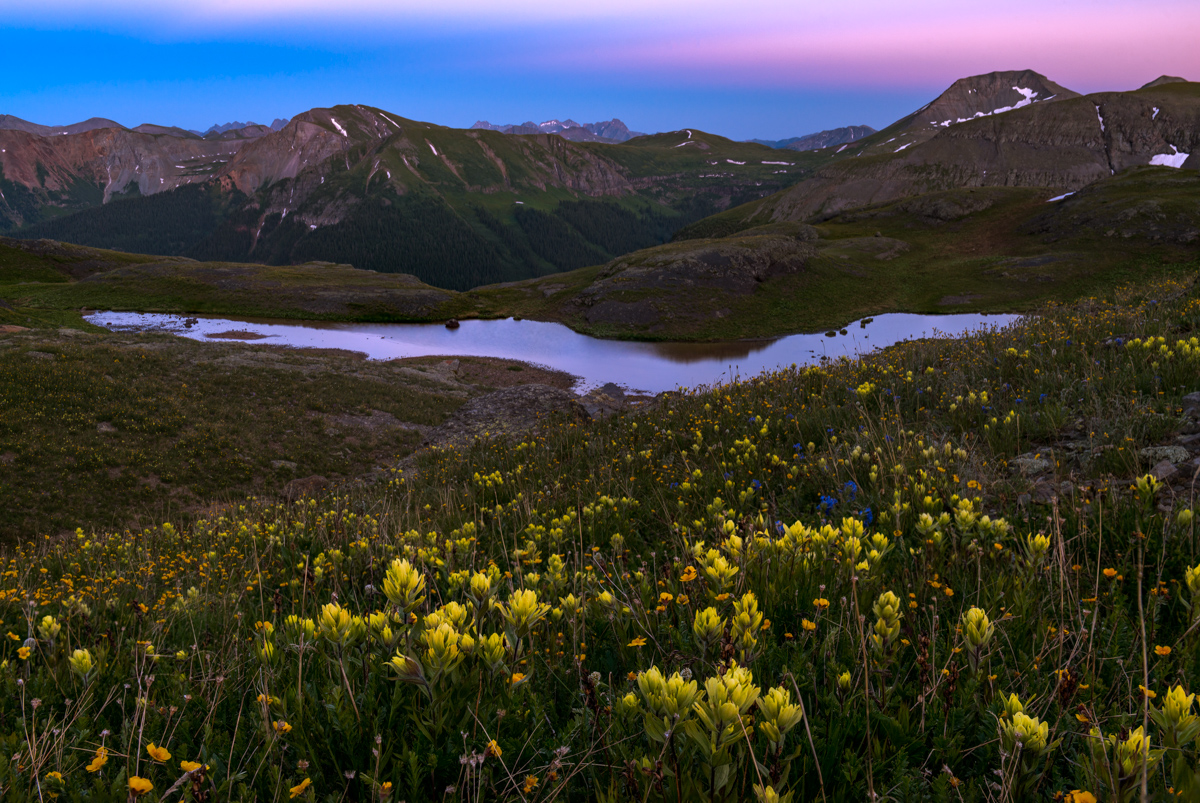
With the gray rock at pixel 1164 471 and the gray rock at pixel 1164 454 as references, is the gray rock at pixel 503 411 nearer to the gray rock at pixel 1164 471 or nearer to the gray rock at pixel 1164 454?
the gray rock at pixel 1164 454

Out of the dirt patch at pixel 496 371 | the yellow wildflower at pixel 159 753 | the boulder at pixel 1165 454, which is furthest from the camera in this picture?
the dirt patch at pixel 496 371

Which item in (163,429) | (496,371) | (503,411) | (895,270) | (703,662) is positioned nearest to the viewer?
(703,662)

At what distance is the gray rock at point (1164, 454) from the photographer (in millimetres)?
5035

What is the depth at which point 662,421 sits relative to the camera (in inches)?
464

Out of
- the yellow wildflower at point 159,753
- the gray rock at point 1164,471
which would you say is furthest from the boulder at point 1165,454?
the yellow wildflower at point 159,753

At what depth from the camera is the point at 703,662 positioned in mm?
2359

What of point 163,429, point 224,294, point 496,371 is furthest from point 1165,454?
point 224,294

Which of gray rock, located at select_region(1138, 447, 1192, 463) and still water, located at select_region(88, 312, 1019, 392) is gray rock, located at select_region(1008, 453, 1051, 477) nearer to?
gray rock, located at select_region(1138, 447, 1192, 463)

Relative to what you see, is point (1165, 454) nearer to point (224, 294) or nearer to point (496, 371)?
point (496, 371)

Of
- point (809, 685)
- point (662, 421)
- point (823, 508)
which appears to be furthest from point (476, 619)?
point (662, 421)

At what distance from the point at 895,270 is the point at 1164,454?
10771 centimetres

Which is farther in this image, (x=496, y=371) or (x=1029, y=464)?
(x=496, y=371)

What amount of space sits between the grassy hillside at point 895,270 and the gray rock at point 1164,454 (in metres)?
78.3

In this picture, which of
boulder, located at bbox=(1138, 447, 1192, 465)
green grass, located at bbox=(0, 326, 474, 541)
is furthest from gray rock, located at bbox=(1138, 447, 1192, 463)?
green grass, located at bbox=(0, 326, 474, 541)
